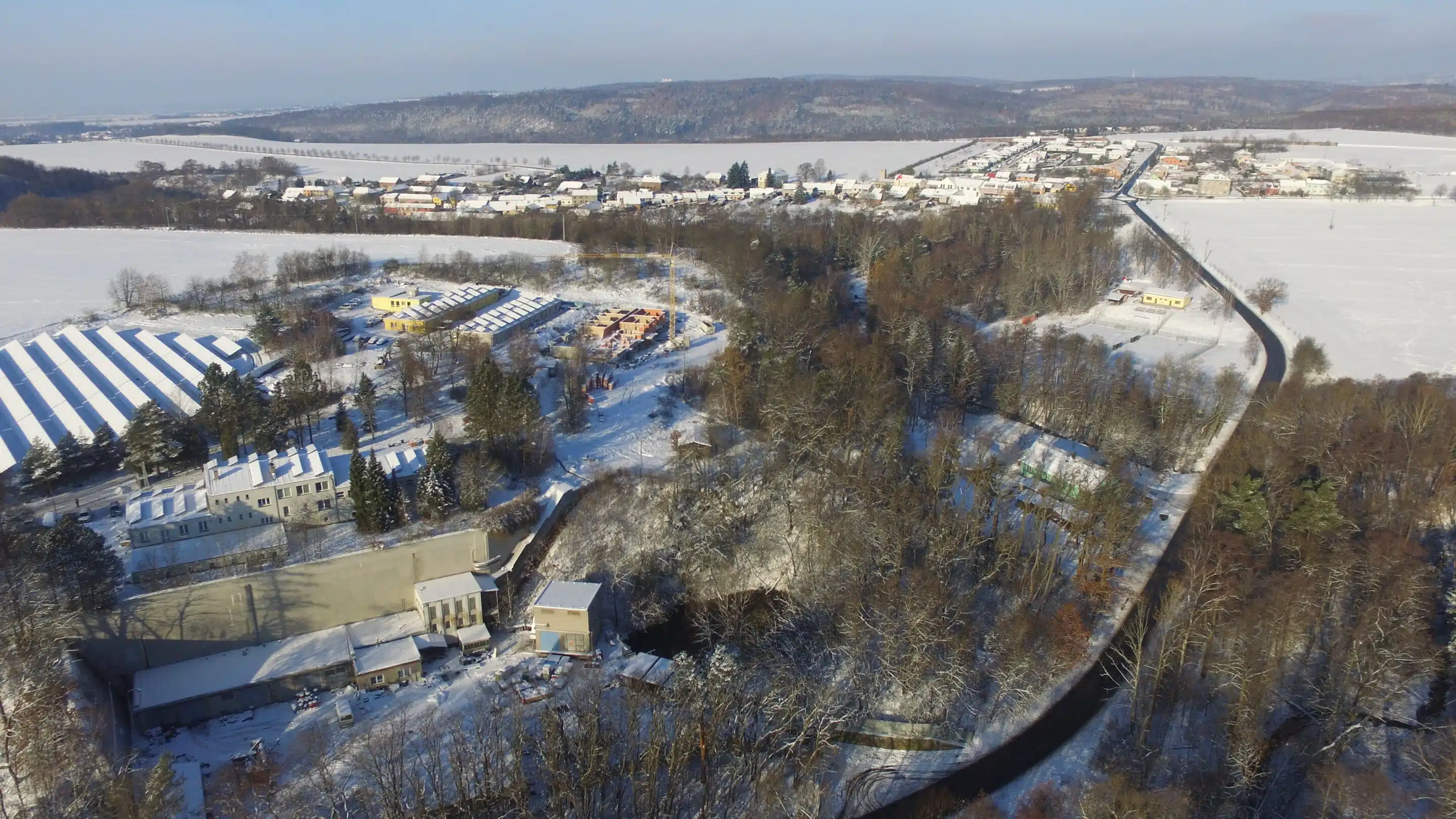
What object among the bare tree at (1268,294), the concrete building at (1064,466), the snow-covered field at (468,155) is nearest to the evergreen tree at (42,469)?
the concrete building at (1064,466)

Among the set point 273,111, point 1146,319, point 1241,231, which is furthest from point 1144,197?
point 273,111

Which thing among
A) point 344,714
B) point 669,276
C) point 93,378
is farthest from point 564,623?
point 669,276

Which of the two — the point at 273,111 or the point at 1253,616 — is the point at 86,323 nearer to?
the point at 1253,616

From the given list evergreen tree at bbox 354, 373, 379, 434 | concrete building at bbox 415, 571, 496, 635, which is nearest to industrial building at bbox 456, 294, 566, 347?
evergreen tree at bbox 354, 373, 379, 434

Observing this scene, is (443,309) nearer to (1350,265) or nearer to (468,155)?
(1350,265)

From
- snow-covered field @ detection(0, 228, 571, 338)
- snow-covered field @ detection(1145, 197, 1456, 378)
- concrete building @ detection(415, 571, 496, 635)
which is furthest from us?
snow-covered field @ detection(0, 228, 571, 338)

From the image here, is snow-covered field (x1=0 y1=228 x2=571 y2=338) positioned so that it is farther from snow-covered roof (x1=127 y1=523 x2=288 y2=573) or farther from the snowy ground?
the snowy ground
